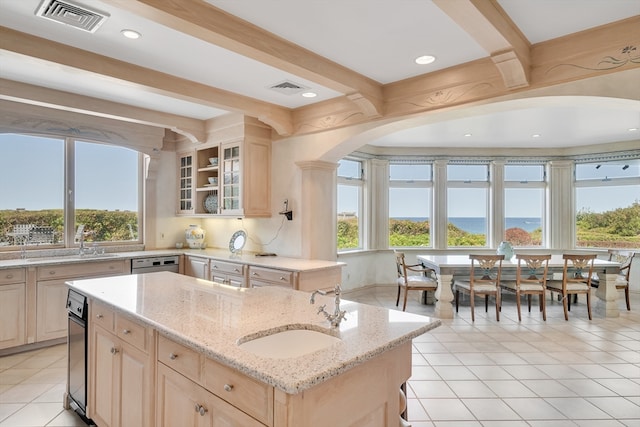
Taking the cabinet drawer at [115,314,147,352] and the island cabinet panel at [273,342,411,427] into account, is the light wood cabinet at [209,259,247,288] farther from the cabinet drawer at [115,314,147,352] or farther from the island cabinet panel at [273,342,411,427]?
the island cabinet panel at [273,342,411,427]

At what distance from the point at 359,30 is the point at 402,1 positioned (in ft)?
1.36

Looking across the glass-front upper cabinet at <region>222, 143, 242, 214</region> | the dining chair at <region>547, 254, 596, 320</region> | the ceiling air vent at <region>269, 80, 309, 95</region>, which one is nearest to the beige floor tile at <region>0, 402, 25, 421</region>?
the glass-front upper cabinet at <region>222, 143, 242, 214</region>

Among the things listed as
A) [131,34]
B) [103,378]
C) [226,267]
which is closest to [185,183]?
[226,267]

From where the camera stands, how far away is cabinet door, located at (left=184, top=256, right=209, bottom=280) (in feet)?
15.2

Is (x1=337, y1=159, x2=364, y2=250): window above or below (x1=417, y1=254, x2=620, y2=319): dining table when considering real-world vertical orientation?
above

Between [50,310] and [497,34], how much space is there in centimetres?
477

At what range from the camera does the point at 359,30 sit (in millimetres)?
2479

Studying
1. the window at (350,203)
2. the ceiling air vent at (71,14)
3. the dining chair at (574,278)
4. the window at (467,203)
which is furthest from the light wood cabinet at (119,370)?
the window at (467,203)

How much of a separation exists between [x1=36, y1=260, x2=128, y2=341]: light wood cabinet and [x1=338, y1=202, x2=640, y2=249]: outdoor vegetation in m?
3.87

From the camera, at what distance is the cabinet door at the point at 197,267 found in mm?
4629

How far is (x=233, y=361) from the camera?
4.18ft

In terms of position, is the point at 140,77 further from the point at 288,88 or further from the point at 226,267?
the point at 226,267

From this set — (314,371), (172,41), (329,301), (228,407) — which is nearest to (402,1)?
(172,41)

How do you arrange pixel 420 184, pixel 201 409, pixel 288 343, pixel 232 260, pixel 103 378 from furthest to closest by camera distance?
pixel 420 184
pixel 232 260
pixel 103 378
pixel 288 343
pixel 201 409
